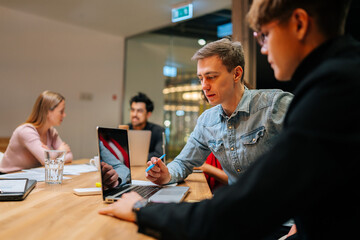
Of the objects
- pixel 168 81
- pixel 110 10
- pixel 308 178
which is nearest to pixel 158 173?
pixel 308 178

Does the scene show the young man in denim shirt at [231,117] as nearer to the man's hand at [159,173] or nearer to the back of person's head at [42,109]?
the man's hand at [159,173]

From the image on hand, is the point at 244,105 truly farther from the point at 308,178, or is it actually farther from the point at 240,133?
the point at 308,178

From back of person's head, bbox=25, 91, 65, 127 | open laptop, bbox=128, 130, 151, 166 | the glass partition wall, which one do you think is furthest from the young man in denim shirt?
the glass partition wall

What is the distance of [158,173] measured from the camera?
1.34 metres

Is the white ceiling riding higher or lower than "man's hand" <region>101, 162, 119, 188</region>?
higher

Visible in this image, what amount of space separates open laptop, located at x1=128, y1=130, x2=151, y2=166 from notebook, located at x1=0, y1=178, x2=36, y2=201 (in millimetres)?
1065

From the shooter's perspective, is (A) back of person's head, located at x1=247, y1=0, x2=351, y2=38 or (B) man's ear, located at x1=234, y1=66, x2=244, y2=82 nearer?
(A) back of person's head, located at x1=247, y1=0, x2=351, y2=38

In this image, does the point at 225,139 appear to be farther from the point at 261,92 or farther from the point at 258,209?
the point at 258,209

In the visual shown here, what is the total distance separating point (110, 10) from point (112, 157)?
4183 mm

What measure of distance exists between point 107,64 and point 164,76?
1261 mm

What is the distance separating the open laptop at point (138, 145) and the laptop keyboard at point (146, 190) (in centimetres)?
98

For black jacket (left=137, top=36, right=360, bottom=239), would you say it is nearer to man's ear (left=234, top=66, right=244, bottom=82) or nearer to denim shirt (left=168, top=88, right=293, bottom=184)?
denim shirt (left=168, top=88, right=293, bottom=184)

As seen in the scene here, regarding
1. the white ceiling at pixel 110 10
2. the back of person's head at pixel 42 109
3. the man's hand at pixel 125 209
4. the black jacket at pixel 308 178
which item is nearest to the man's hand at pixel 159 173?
the man's hand at pixel 125 209

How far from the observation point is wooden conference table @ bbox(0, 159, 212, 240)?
690mm
